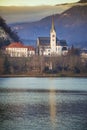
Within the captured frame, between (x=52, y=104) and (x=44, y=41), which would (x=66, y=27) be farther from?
(x=52, y=104)

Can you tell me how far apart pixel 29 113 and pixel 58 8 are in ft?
8.53

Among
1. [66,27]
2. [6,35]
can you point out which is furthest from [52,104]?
[6,35]

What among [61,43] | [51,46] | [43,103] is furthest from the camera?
[51,46]

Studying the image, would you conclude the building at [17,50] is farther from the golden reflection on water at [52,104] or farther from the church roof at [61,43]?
the golden reflection on water at [52,104]

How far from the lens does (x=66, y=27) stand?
13297 millimetres

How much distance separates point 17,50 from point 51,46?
0.82 m

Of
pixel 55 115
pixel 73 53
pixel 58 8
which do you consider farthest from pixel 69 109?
pixel 58 8

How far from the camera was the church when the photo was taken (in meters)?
13.2

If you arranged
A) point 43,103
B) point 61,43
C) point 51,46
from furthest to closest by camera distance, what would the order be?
point 51,46, point 43,103, point 61,43

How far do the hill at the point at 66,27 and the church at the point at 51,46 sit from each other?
4.0 inches

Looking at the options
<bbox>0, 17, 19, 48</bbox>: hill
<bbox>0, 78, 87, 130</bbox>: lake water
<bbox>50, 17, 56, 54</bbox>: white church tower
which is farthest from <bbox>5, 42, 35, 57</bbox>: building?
<bbox>0, 78, 87, 130</bbox>: lake water

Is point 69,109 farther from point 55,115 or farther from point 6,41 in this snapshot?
point 6,41

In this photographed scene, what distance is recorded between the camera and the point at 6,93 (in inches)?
558

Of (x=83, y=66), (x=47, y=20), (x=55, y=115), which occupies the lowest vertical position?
(x=55, y=115)
